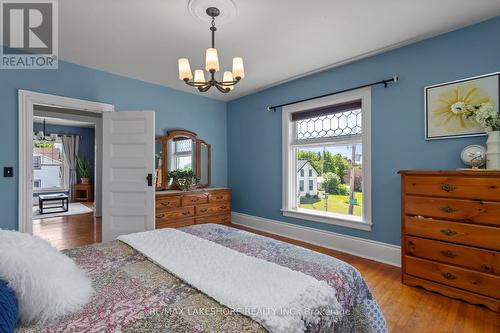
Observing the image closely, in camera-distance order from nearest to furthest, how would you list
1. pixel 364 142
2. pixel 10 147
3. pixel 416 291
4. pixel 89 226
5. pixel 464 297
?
pixel 464 297
pixel 416 291
pixel 10 147
pixel 364 142
pixel 89 226

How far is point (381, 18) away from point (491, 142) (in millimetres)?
1425

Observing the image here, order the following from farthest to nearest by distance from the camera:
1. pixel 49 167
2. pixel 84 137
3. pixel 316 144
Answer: pixel 84 137
pixel 49 167
pixel 316 144

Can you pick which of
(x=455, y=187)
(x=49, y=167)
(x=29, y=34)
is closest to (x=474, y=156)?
(x=455, y=187)

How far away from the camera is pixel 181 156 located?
4305mm

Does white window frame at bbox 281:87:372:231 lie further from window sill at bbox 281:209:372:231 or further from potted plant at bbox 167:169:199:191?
potted plant at bbox 167:169:199:191

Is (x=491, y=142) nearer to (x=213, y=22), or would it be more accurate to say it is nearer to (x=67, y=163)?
(x=213, y=22)

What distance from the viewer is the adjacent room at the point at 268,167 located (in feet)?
3.34

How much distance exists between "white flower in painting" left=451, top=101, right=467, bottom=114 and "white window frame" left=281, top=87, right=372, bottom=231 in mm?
803

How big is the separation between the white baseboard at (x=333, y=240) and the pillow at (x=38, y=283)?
2.92 metres

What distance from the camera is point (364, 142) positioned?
304 cm

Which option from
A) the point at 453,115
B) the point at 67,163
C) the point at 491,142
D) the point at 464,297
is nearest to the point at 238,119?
the point at 453,115

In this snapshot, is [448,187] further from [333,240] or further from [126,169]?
[126,169]

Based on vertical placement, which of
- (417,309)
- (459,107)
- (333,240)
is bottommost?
(417,309)

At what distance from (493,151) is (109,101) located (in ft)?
14.4
